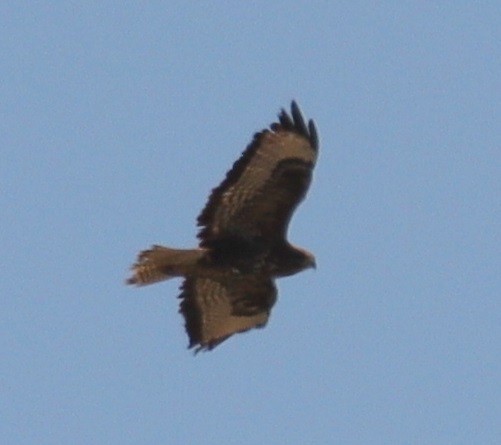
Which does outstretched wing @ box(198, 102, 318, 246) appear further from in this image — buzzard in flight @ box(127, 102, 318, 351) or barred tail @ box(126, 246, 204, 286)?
barred tail @ box(126, 246, 204, 286)

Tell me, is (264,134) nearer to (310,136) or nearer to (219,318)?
(310,136)

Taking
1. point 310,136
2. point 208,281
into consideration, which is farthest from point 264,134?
point 208,281

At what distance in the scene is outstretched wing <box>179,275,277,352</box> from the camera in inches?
943

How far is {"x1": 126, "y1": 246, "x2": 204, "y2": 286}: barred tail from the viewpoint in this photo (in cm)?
2300

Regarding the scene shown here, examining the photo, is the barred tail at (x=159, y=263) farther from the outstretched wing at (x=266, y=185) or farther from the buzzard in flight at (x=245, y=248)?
the outstretched wing at (x=266, y=185)

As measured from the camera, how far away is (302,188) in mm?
22766

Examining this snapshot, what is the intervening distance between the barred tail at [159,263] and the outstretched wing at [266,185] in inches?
7.5

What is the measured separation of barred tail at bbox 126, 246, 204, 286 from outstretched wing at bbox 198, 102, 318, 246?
0.19 m

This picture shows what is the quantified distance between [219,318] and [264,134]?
7.59 feet

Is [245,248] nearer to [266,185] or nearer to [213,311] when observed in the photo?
[266,185]

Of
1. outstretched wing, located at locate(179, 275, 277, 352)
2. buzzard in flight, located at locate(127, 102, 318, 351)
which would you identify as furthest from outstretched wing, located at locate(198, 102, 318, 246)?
outstretched wing, located at locate(179, 275, 277, 352)

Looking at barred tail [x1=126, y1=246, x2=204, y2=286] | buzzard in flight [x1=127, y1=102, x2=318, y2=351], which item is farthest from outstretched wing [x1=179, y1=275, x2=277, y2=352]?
barred tail [x1=126, y1=246, x2=204, y2=286]

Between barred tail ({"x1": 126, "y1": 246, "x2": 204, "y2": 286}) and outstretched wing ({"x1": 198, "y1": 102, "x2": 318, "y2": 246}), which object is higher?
outstretched wing ({"x1": 198, "y1": 102, "x2": 318, "y2": 246})

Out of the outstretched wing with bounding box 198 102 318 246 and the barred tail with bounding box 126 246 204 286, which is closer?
the outstretched wing with bounding box 198 102 318 246
